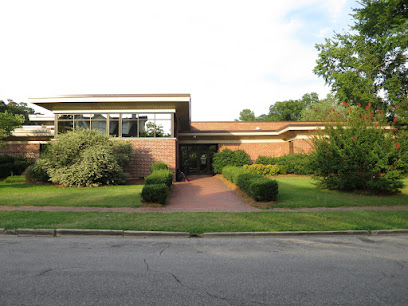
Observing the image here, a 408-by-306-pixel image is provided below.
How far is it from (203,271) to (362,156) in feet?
34.5

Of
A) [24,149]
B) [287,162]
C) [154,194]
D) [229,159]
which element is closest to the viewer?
[154,194]

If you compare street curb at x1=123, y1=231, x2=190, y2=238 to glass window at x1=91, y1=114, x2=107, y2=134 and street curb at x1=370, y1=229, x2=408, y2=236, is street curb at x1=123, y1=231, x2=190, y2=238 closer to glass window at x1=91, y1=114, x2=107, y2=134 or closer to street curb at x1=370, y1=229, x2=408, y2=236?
street curb at x1=370, y1=229, x2=408, y2=236

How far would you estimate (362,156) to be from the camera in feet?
40.2

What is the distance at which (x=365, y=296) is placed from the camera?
3.43 meters

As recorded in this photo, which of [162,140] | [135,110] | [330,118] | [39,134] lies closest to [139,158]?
[162,140]

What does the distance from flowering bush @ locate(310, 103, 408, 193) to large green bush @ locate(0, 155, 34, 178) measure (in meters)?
20.6

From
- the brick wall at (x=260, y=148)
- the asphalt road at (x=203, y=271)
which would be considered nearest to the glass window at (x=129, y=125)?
the brick wall at (x=260, y=148)

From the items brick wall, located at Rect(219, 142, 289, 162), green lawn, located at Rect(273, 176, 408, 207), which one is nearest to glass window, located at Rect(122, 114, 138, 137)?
brick wall, located at Rect(219, 142, 289, 162)

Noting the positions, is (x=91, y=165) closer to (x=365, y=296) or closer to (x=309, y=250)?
(x=309, y=250)

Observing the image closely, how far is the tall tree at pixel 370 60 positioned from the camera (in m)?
17.5

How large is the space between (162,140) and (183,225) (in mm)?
12351

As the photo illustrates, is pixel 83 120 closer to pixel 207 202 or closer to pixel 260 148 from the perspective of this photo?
pixel 207 202

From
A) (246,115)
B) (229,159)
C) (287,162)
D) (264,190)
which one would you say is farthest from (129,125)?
(246,115)

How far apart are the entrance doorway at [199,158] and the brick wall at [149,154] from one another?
777 cm
